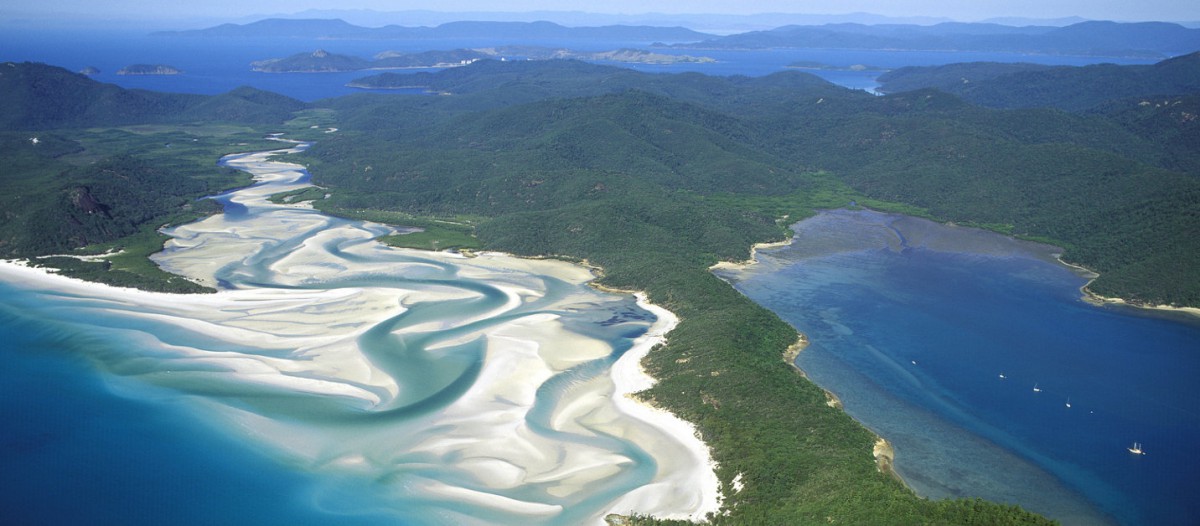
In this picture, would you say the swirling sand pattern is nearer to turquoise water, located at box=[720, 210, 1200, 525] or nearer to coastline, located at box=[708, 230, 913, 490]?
coastline, located at box=[708, 230, 913, 490]

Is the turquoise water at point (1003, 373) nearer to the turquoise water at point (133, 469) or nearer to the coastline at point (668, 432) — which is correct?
the coastline at point (668, 432)

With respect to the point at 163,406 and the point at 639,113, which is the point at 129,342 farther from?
the point at 639,113

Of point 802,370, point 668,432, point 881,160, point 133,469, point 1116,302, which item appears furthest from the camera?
point 881,160

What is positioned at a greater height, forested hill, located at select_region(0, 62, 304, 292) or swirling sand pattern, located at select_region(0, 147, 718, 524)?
forested hill, located at select_region(0, 62, 304, 292)

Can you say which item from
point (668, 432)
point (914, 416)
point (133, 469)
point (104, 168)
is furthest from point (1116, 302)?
point (104, 168)

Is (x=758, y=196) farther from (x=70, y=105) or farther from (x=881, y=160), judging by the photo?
(x=70, y=105)

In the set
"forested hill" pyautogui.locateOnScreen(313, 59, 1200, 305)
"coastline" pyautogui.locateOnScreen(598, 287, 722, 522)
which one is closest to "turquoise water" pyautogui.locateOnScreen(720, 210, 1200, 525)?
"forested hill" pyautogui.locateOnScreen(313, 59, 1200, 305)
